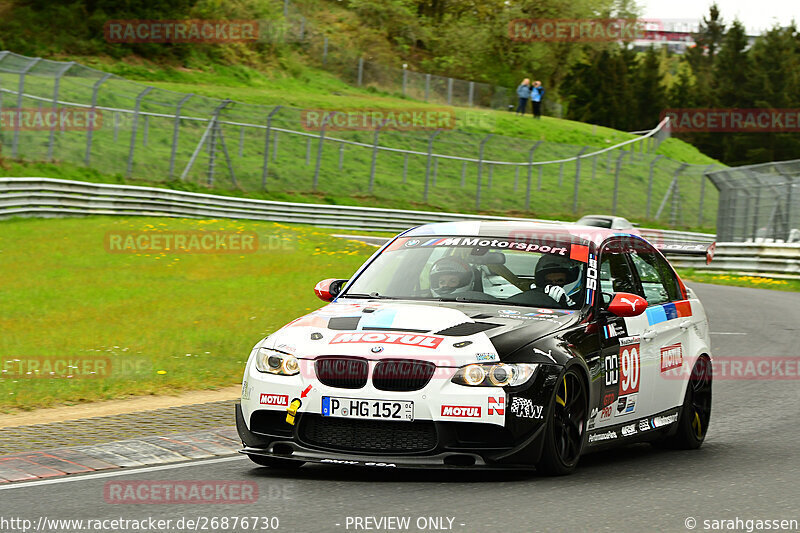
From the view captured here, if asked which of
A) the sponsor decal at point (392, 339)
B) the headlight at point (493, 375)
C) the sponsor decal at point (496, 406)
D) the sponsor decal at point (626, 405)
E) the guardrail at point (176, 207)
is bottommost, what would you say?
the guardrail at point (176, 207)

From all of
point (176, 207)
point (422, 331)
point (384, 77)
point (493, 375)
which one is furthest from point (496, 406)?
point (384, 77)

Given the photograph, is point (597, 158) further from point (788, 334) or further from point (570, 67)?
point (570, 67)

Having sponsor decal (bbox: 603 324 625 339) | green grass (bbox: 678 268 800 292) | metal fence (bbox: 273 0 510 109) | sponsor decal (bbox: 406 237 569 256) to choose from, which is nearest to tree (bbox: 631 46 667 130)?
metal fence (bbox: 273 0 510 109)

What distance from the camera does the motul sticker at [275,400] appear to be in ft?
22.7

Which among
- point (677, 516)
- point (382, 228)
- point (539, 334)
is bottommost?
point (382, 228)

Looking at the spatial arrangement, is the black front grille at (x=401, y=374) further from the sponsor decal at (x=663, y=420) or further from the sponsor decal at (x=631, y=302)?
the sponsor decal at (x=663, y=420)

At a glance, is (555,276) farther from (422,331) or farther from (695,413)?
(695,413)

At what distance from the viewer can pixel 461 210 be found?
146 ft

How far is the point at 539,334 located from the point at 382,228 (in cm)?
3384

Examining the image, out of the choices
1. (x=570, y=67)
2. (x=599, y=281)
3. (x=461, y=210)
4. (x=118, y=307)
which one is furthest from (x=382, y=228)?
(x=570, y=67)

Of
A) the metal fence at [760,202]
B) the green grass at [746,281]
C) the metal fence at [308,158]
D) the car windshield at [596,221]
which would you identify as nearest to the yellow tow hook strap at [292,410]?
the car windshield at [596,221]

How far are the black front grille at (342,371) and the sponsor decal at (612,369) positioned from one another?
69.1 inches

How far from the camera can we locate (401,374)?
22.0 ft

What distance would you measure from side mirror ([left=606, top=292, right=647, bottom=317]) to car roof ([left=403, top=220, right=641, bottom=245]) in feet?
2.10
